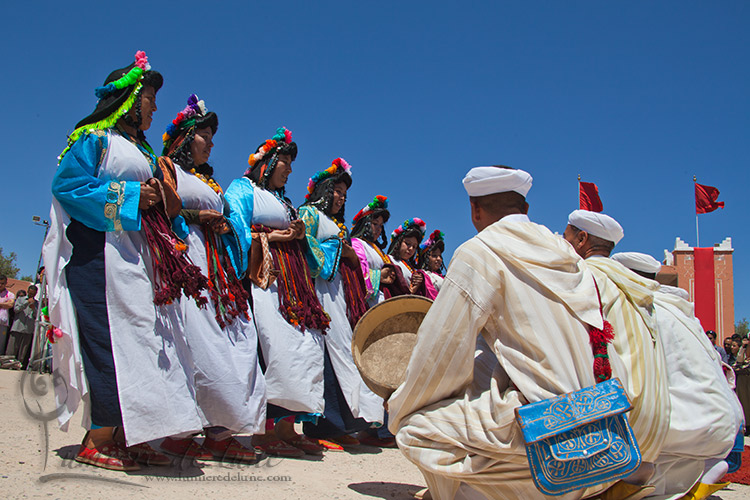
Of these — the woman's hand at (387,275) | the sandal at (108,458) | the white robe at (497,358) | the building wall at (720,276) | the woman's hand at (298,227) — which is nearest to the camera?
the white robe at (497,358)

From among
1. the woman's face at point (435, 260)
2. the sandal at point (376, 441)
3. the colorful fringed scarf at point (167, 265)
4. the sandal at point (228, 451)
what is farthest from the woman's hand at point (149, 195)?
the woman's face at point (435, 260)

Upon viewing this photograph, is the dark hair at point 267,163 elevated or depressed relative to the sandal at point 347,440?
elevated

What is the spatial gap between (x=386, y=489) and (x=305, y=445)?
1.27m

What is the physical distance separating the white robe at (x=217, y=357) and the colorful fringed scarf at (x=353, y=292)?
1433mm

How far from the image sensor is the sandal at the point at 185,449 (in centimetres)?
375

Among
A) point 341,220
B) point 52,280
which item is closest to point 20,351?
point 341,220

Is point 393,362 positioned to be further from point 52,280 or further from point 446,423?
point 52,280

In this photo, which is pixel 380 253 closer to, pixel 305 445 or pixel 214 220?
pixel 305 445

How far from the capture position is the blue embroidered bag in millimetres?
2090

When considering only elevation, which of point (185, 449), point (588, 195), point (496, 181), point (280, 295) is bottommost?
point (185, 449)

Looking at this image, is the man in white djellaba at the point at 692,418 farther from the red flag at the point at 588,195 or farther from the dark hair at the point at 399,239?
the red flag at the point at 588,195

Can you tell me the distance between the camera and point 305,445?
4730 mm

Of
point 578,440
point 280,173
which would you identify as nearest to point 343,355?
point 280,173

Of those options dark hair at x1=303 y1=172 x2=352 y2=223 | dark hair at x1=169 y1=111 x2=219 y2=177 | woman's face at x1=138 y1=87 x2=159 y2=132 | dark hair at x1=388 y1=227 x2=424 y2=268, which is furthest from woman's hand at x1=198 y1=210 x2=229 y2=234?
dark hair at x1=388 y1=227 x2=424 y2=268
